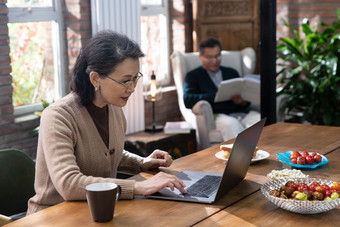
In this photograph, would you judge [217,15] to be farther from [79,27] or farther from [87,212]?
[87,212]

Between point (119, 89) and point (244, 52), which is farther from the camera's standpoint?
point (244, 52)

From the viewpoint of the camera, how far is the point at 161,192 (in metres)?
1.99

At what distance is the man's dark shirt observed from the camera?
4.72 meters

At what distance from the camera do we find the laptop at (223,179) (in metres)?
1.88

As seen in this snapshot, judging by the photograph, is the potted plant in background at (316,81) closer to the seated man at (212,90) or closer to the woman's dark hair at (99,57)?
the seated man at (212,90)

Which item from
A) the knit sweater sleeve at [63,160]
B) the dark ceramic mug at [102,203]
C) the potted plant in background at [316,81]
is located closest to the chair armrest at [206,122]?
the potted plant in background at [316,81]

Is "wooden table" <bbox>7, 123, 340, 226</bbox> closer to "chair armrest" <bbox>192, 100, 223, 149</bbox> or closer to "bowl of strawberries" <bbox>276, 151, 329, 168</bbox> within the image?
"bowl of strawberries" <bbox>276, 151, 329, 168</bbox>

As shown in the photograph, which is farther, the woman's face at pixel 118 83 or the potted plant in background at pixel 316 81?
the potted plant in background at pixel 316 81

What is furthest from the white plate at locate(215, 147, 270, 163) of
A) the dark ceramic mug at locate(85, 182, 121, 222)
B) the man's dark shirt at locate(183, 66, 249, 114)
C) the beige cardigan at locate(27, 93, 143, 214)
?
the man's dark shirt at locate(183, 66, 249, 114)

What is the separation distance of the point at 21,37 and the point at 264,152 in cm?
226

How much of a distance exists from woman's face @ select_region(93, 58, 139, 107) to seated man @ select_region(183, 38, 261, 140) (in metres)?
2.52

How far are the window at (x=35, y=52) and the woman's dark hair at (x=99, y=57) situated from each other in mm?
1797

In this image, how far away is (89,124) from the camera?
220 centimetres

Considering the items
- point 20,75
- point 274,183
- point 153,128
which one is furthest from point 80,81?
point 153,128
